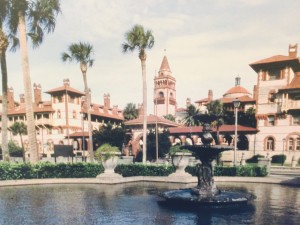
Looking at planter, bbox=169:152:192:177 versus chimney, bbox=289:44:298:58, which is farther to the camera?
chimney, bbox=289:44:298:58

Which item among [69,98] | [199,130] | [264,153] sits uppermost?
[69,98]

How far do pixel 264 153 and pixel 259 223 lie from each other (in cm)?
3580

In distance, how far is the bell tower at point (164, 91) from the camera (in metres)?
103

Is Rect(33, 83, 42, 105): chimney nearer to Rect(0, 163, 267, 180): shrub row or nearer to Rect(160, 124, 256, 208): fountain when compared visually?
Rect(0, 163, 267, 180): shrub row

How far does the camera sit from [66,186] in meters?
15.3

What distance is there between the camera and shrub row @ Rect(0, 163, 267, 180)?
55.0 ft

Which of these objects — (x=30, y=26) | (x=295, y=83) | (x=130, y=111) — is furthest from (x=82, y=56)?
(x=130, y=111)

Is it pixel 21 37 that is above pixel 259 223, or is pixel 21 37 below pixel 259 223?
above

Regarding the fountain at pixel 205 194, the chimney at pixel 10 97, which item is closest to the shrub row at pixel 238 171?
the fountain at pixel 205 194

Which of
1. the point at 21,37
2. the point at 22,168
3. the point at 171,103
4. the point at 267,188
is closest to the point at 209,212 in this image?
the point at 267,188

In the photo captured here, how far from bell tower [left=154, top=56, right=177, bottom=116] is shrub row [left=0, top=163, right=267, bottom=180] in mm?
82392

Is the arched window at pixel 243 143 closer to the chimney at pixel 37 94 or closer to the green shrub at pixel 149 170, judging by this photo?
the green shrub at pixel 149 170

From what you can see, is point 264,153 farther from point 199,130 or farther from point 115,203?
point 115,203

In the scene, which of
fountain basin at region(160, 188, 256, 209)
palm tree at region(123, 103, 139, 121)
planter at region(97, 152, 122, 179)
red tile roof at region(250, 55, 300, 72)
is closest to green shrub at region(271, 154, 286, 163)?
red tile roof at region(250, 55, 300, 72)
